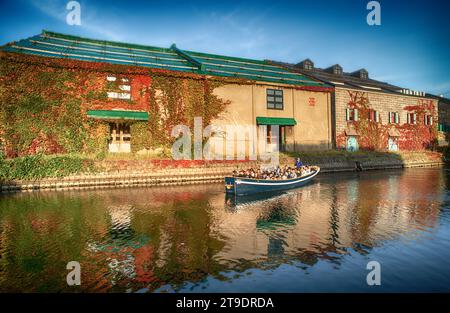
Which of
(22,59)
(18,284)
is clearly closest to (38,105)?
(22,59)

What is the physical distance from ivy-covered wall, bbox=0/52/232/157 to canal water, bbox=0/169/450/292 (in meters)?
7.40

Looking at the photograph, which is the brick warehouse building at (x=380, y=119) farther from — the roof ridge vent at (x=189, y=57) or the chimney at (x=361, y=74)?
the roof ridge vent at (x=189, y=57)

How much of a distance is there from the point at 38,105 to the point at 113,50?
37.2 feet

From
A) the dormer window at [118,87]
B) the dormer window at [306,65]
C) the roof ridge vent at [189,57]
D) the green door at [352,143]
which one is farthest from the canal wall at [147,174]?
the dormer window at [306,65]

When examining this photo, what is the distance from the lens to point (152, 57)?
31062 mm

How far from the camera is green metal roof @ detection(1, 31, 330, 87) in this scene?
84.0 feet

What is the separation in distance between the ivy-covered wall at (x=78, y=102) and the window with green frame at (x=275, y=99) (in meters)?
6.60

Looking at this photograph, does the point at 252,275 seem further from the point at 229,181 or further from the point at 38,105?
the point at 38,105

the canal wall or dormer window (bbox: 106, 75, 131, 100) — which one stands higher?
dormer window (bbox: 106, 75, 131, 100)

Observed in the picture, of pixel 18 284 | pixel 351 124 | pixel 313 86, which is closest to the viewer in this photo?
pixel 18 284

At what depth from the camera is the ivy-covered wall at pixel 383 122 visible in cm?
3659

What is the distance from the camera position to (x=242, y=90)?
30422mm

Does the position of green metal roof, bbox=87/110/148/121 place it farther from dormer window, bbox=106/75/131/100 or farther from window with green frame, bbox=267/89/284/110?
window with green frame, bbox=267/89/284/110

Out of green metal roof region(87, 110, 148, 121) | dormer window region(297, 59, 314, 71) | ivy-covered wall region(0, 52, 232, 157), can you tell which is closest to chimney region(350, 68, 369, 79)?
dormer window region(297, 59, 314, 71)
